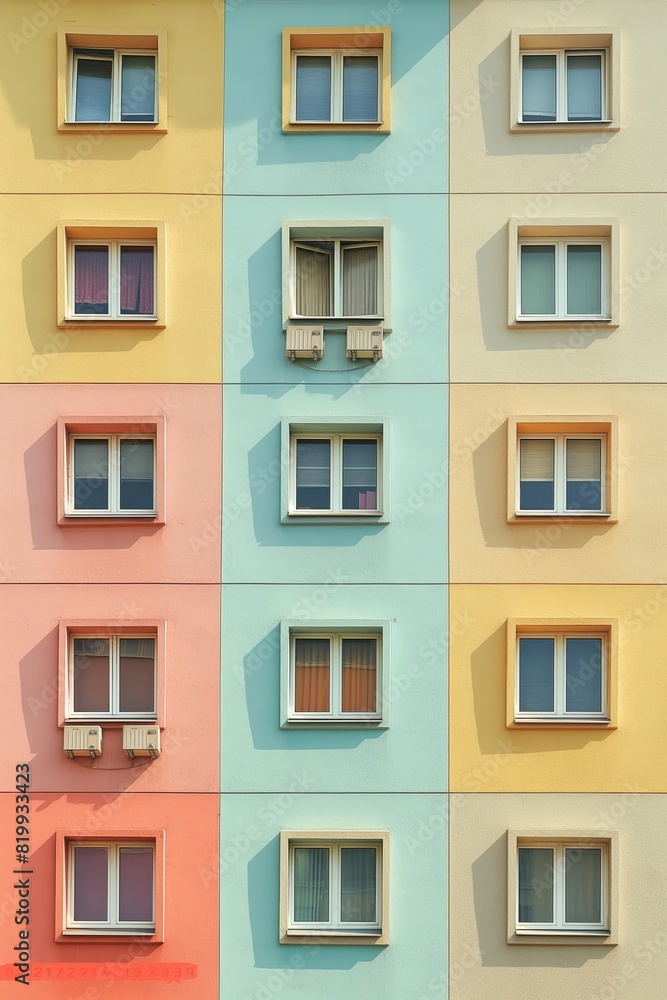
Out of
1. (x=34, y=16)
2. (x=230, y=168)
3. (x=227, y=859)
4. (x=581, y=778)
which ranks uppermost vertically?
(x=34, y=16)

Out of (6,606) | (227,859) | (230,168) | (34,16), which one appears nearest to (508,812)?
(227,859)

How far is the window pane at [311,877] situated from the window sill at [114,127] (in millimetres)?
10896

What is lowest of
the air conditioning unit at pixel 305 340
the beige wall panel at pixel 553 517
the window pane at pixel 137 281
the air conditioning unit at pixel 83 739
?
the air conditioning unit at pixel 83 739

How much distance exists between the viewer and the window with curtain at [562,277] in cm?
1543

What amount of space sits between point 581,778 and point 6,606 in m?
8.70

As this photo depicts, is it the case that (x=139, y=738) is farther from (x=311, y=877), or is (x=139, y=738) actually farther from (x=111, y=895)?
(x=311, y=877)

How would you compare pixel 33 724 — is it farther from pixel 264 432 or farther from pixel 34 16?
pixel 34 16

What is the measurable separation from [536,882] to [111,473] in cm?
865

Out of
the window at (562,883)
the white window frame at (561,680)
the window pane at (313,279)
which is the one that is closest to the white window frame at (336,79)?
the window pane at (313,279)

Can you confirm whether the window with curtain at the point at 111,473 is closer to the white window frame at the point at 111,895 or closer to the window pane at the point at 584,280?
the white window frame at the point at 111,895

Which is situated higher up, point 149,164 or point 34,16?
point 34,16

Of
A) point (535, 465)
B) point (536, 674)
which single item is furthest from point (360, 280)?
point (536, 674)

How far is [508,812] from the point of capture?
1467 centimetres

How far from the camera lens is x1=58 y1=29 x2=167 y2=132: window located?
15523mm
